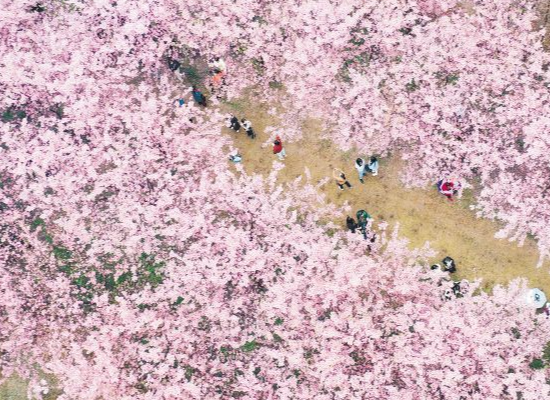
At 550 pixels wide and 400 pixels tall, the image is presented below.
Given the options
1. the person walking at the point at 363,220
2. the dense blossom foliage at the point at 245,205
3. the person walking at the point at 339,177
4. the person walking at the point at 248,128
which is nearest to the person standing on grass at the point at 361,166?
the person walking at the point at 339,177

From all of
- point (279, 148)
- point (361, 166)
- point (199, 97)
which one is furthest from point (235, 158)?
point (361, 166)

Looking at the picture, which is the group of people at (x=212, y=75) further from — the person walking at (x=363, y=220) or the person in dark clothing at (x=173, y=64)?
the person walking at (x=363, y=220)

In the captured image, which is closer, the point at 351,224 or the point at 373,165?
the point at 351,224

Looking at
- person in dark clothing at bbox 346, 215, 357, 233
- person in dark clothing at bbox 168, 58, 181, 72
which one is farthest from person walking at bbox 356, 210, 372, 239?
person in dark clothing at bbox 168, 58, 181, 72

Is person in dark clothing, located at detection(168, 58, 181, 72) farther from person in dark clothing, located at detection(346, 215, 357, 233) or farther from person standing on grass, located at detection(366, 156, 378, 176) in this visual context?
person in dark clothing, located at detection(346, 215, 357, 233)

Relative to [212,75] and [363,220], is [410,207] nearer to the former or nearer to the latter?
[363,220]

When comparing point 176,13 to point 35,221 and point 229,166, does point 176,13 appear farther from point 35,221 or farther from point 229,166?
point 35,221
